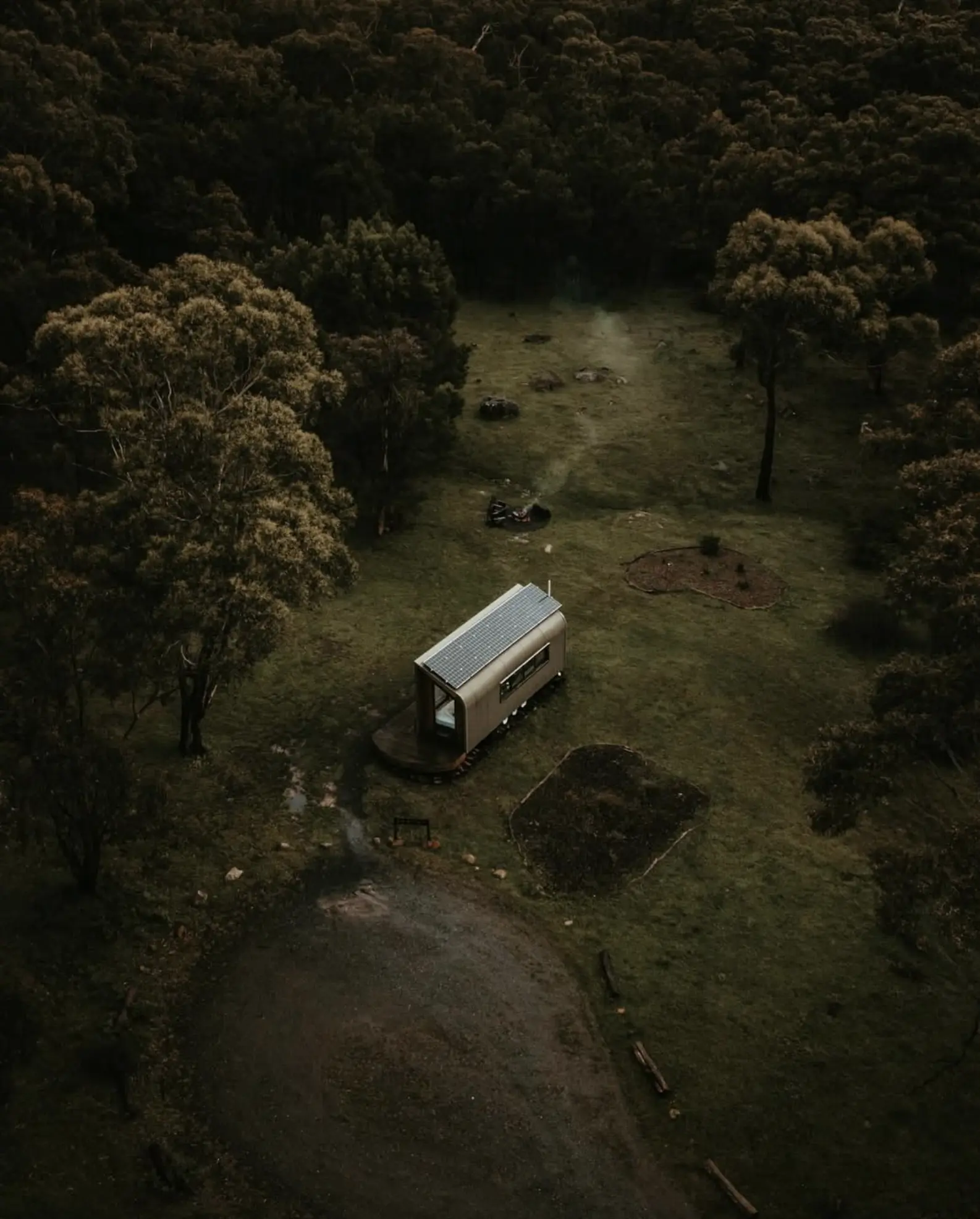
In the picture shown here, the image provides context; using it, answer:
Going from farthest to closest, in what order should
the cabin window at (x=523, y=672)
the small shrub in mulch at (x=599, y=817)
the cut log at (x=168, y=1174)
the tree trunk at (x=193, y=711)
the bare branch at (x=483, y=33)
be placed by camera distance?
the bare branch at (x=483, y=33), the cabin window at (x=523, y=672), the tree trunk at (x=193, y=711), the small shrub in mulch at (x=599, y=817), the cut log at (x=168, y=1174)

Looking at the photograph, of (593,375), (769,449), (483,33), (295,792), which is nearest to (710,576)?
(769,449)

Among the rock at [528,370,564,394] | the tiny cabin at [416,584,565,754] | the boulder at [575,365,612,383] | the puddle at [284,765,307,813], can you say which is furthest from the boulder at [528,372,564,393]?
the puddle at [284,765,307,813]

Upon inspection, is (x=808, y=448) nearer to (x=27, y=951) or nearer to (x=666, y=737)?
(x=666, y=737)

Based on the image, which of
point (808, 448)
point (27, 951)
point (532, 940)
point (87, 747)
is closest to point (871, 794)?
point (532, 940)

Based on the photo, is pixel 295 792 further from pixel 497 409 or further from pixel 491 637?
pixel 497 409

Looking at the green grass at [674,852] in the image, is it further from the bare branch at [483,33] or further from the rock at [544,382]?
the bare branch at [483,33]

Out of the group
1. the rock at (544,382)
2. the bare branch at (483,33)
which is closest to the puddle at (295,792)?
the rock at (544,382)
